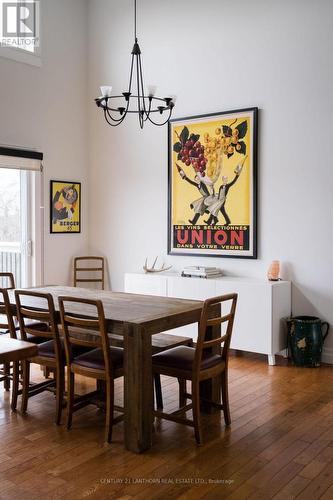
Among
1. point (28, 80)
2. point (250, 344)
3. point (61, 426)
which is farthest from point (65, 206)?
point (61, 426)

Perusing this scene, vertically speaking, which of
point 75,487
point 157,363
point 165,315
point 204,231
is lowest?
point 75,487

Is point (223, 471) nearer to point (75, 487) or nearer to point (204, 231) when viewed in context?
point (75, 487)

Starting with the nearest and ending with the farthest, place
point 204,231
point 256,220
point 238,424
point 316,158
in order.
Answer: point 238,424, point 316,158, point 256,220, point 204,231

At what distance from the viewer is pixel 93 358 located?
3.39 meters

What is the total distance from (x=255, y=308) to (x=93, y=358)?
6.98 ft

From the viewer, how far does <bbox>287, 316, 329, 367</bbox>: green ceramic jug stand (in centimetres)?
491

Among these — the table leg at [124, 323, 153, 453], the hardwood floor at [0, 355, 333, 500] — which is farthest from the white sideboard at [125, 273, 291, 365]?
the table leg at [124, 323, 153, 453]

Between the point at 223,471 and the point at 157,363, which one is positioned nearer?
the point at 223,471

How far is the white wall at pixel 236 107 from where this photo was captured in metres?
5.04

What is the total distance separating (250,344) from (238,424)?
1.62 m

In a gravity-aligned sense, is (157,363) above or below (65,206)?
below

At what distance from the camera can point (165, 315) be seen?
130 inches

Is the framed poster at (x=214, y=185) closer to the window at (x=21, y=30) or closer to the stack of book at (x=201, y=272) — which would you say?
the stack of book at (x=201, y=272)

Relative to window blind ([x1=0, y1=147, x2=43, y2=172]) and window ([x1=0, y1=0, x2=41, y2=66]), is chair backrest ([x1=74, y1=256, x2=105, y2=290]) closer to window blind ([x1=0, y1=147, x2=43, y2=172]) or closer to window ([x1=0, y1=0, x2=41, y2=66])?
window blind ([x1=0, y1=147, x2=43, y2=172])
